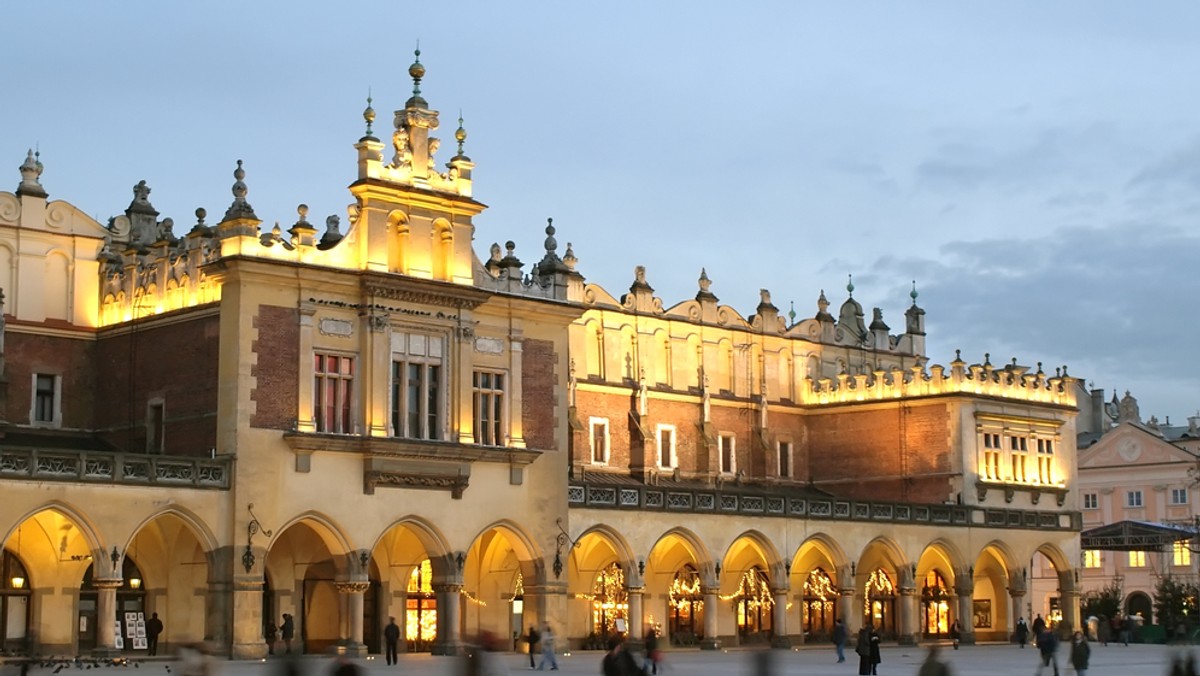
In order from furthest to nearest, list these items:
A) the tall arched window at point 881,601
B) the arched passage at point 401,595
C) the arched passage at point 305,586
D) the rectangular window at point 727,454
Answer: the rectangular window at point 727,454, the tall arched window at point 881,601, the arched passage at point 401,595, the arched passage at point 305,586

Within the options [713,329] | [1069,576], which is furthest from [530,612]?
[1069,576]

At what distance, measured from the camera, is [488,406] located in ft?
208

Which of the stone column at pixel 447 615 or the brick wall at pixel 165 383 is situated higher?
the brick wall at pixel 165 383

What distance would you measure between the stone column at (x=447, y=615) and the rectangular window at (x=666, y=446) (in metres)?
20.2

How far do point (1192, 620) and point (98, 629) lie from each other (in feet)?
207

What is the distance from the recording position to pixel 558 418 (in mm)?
65250

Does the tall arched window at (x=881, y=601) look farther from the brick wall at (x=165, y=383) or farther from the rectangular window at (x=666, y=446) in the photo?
the brick wall at (x=165, y=383)

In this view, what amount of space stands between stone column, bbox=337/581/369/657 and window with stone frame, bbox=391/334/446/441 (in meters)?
5.12

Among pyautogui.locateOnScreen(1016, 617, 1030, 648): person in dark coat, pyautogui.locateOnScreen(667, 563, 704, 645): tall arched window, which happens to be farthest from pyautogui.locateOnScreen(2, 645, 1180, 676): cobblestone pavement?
pyautogui.locateOnScreen(1016, 617, 1030, 648): person in dark coat

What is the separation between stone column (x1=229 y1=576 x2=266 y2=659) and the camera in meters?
55.0

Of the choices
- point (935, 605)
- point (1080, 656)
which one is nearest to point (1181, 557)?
point (935, 605)

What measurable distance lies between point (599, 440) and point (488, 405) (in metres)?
14.9

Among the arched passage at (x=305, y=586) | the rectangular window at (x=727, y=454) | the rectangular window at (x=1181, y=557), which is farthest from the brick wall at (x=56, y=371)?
the rectangular window at (x=1181, y=557)

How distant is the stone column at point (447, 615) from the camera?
60750mm
